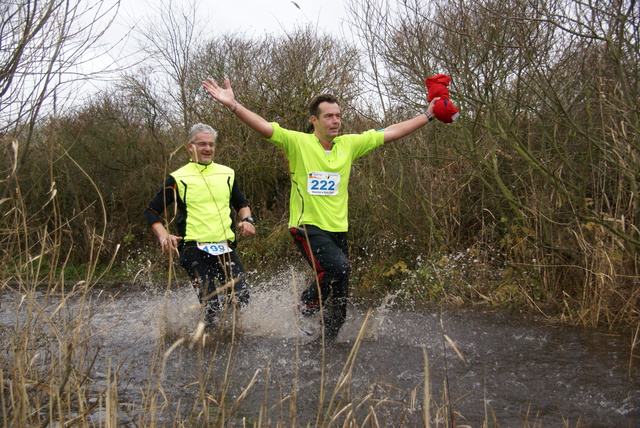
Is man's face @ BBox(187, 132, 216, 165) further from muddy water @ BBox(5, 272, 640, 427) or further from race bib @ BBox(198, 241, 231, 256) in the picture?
muddy water @ BBox(5, 272, 640, 427)

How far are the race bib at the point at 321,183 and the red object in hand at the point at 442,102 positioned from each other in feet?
3.47

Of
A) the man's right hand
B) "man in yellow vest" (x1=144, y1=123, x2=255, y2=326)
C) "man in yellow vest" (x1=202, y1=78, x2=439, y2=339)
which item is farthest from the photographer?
"man in yellow vest" (x1=144, y1=123, x2=255, y2=326)

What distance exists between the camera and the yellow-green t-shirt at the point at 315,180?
5172 mm

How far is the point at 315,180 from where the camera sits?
5172 millimetres

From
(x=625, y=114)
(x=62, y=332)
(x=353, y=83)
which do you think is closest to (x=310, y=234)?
(x=62, y=332)

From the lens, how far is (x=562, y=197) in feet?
23.1

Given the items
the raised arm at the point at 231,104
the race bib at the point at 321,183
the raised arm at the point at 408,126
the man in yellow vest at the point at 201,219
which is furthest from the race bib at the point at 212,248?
the raised arm at the point at 408,126

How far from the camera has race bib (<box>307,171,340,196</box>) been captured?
517cm

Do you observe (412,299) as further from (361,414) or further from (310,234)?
(361,414)

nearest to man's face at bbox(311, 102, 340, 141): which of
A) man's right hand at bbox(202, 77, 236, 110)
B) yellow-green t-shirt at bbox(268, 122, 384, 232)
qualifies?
yellow-green t-shirt at bbox(268, 122, 384, 232)

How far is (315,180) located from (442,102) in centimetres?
127

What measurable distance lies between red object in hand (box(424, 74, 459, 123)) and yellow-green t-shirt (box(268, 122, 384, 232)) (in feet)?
2.92

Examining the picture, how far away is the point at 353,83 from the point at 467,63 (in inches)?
192

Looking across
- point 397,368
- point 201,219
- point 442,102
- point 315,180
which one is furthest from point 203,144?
point 397,368
